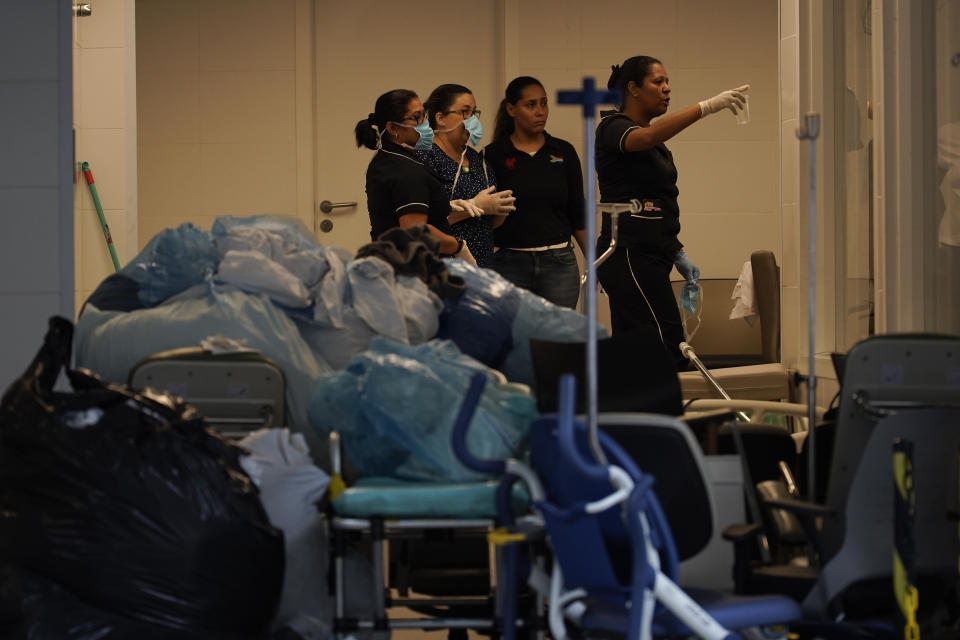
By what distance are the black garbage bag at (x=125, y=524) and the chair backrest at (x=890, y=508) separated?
1030 mm

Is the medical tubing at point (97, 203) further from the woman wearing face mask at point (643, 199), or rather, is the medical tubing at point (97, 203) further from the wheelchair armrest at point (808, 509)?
the wheelchair armrest at point (808, 509)

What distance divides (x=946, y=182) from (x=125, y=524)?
2.67 metres

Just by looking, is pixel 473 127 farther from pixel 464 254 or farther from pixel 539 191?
pixel 464 254

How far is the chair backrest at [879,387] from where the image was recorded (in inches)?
89.5

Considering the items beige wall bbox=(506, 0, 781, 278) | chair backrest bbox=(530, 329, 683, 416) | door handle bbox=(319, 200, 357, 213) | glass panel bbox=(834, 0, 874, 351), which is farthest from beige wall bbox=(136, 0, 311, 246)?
chair backrest bbox=(530, 329, 683, 416)

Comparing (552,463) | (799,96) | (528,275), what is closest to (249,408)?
(552,463)

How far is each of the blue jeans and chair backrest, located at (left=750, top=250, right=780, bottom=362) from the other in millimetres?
1152

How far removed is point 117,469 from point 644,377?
1.06m

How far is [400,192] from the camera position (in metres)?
4.09

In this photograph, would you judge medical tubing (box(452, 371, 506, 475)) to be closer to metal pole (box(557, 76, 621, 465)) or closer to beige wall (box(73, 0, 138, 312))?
metal pole (box(557, 76, 621, 465))

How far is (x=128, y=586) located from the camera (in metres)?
2.14

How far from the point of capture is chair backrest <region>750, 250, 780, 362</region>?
17.3ft

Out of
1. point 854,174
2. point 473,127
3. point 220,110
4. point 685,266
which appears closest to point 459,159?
point 473,127

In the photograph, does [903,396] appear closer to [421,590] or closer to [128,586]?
[421,590]
